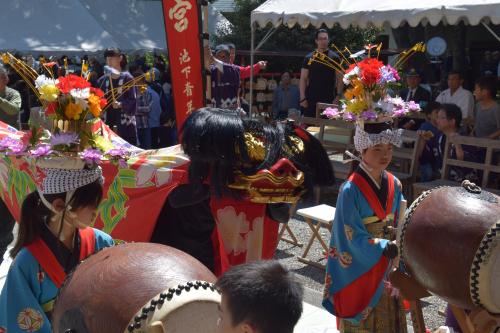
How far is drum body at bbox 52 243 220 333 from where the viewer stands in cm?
162

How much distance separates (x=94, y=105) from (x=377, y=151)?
1.62 m

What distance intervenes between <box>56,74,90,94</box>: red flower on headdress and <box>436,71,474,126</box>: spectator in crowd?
589 cm

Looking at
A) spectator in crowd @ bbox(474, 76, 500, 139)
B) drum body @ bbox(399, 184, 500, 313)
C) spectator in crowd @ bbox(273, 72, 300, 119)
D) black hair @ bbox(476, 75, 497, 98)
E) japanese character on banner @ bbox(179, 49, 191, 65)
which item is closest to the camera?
drum body @ bbox(399, 184, 500, 313)

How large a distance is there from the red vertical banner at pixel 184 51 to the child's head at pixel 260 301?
13.7 ft

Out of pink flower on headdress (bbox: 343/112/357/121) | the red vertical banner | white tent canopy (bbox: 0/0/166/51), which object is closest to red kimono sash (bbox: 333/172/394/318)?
pink flower on headdress (bbox: 343/112/357/121)

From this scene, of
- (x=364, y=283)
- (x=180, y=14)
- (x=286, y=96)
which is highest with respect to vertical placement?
(x=180, y=14)

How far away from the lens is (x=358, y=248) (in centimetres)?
338

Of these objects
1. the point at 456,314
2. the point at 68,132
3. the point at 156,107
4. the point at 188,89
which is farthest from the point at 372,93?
the point at 156,107

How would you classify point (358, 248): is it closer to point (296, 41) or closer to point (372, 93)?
point (372, 93)

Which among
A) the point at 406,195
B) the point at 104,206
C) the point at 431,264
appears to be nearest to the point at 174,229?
the point at 104,206

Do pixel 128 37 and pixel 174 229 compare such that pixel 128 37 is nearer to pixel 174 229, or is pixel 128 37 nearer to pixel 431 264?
pixel 174 229

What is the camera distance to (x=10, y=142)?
260cm

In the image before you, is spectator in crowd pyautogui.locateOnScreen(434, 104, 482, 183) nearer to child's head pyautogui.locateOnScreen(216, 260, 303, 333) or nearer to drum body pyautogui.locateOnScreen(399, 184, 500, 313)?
drum body pyautogui.locateOnScreen(399, 184, 500, 313)

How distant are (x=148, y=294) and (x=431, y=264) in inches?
43.0
